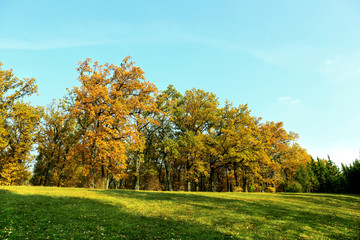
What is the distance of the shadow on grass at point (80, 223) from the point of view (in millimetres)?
10391

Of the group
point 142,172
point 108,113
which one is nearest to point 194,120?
point 142,172

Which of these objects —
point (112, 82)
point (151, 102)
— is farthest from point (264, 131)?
point (112, 82)

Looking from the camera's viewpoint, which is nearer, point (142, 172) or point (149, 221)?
point (149, 221)

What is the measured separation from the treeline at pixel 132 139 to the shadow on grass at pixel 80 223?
1299cm

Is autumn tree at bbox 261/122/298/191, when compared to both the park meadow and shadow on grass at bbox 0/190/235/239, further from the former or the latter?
shadow on grass at bbox 0/190/235/239

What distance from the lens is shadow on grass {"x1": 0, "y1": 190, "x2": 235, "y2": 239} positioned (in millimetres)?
10391

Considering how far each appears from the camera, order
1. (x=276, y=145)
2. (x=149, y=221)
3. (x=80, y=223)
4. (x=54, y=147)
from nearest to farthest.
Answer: (x=80, y=223), (x=149, y=221), (x=54, y=147), (x=276, y=145)

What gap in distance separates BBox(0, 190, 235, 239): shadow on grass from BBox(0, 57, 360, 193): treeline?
1299cm

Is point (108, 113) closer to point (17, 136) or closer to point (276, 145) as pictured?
point (17, 136)

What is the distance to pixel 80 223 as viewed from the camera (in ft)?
39.5

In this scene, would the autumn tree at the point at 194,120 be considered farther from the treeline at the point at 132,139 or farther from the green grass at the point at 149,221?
the green grass at the point at 149,221

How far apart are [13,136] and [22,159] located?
5031 millimetres

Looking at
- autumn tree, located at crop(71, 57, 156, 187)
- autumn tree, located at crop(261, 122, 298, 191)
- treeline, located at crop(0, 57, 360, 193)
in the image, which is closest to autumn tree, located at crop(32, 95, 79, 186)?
treeline, located at crop(0, 57, 360, 193)

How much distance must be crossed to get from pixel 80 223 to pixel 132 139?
19113 mm
